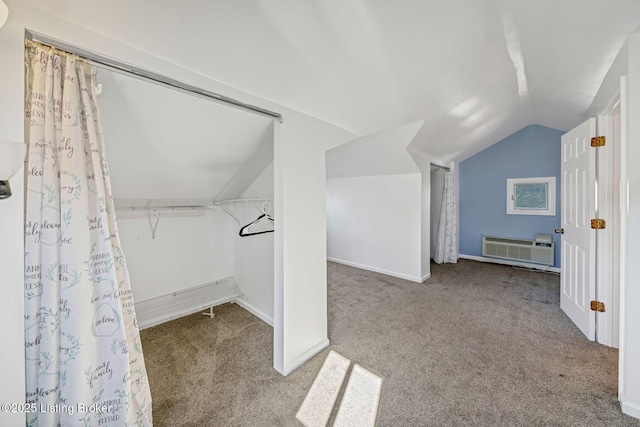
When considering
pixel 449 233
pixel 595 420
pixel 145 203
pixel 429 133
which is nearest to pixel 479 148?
pixel 449 233

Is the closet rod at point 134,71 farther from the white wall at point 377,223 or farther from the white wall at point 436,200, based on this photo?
the white wall at point 436,200

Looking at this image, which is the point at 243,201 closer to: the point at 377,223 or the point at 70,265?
the point at 70,265

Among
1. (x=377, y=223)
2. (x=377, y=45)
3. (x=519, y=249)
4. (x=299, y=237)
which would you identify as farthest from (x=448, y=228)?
(x=377, y=45)

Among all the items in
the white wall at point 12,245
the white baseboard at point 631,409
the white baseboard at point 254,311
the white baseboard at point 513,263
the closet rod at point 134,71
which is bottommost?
the white baseboard at point 631,409

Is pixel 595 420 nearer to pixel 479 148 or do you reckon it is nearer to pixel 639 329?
pixel 639 329

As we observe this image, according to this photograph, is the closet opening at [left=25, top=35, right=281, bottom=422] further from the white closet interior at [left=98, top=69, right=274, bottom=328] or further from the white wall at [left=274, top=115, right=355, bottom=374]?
the white wall at [left=274, top=115, right=355, bottom=374]

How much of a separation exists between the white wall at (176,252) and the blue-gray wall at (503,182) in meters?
4.76

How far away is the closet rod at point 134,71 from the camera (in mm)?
939

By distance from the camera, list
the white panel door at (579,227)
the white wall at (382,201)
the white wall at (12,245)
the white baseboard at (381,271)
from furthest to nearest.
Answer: the white baseboard at (381,271)
the white wall at (382,201)
the white panel door at (579,227)
the white wall at (12,245)

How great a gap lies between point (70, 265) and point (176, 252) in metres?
1.80

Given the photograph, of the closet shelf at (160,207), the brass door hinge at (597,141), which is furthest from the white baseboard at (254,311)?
the brass door hinge at (597,141)

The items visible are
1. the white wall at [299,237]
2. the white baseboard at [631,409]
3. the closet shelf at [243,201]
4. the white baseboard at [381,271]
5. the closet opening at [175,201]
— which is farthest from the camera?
the white baseboard at [381,271]

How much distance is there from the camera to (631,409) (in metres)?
1.45

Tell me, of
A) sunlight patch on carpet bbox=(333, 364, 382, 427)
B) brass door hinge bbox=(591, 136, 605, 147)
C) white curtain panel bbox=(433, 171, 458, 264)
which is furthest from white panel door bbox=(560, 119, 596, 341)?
sunlight patch on carpet bbox=(333, 364, 382, 427)
